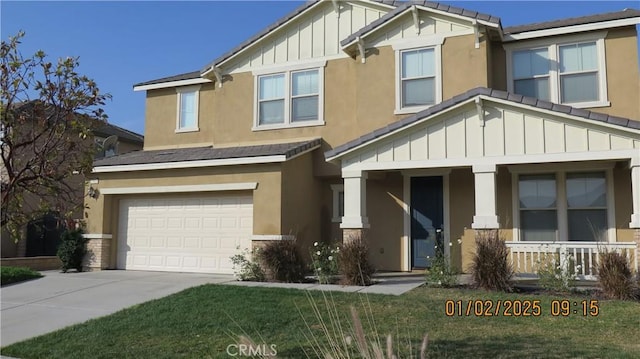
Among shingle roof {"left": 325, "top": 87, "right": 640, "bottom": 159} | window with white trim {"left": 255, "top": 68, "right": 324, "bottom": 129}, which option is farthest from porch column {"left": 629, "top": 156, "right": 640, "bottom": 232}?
window with white trim {"left": 255, "top": 68, "right": 324, "bottom": 129}

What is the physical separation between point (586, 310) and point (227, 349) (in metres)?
5.75

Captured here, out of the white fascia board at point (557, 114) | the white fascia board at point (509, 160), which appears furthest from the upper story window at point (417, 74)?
the white fascia board at point (557, 114)

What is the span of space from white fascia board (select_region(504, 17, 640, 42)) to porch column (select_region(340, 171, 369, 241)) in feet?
18.6

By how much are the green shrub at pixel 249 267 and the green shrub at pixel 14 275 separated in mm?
5573

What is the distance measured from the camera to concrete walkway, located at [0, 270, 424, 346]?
9492 millimetres

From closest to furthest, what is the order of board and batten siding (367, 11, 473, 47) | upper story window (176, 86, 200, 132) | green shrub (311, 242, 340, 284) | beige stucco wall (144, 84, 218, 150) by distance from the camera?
green shrub (311, 242, 340, 284) < board and batten siding (367, 11, 473, 47) < beige stucco wall (144, 84, 218, 150) < upper story window (176, 86, 200, 132)

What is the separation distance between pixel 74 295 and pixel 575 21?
1393cm

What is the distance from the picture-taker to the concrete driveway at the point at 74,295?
9391mm

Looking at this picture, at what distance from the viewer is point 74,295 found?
1171 cm

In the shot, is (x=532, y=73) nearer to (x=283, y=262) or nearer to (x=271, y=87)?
(x=271, y=87)

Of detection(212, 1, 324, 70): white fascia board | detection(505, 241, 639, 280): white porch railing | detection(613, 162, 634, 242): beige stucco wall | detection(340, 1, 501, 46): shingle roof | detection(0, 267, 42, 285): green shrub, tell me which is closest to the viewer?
detection(505, 241, 639, 280): white porch railing

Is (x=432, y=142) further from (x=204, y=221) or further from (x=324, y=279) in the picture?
(x=204, y=221)

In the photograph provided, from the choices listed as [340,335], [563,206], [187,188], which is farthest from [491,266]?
[187,188]

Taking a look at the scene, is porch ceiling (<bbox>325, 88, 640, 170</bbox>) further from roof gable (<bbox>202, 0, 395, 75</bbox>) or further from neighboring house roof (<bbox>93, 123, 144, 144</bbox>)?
neighboring house roof (<bbox>93, 123, 144, 144</bbox>)
